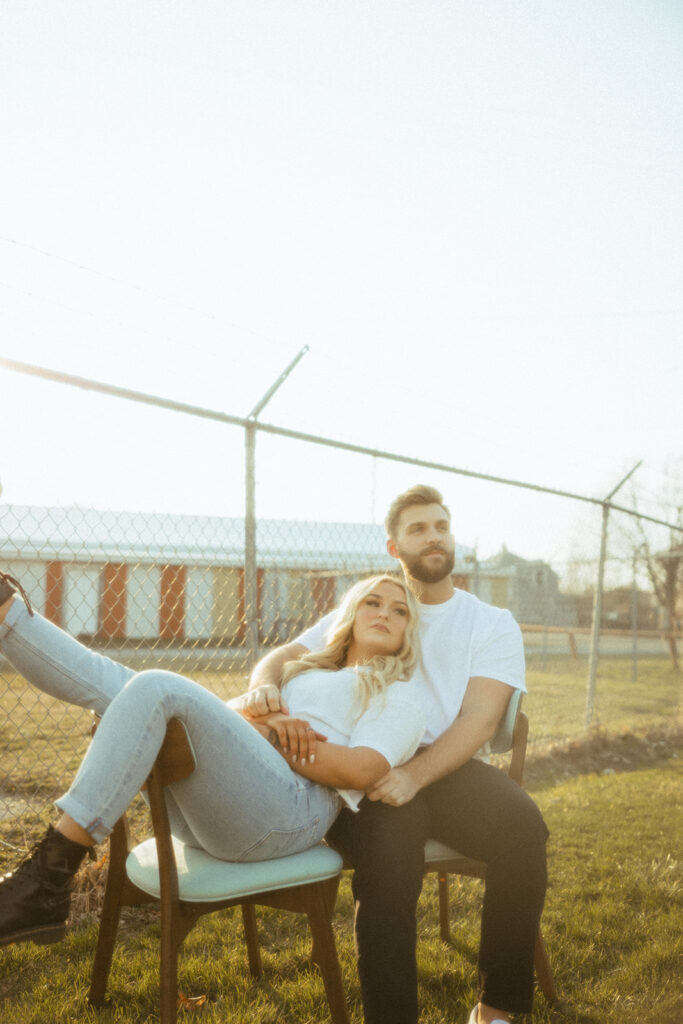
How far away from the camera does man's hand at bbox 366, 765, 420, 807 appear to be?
2.13m

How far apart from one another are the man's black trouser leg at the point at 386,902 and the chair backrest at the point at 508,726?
509 mm

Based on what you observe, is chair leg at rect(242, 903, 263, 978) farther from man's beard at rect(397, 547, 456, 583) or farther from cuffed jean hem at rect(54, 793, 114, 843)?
man's beard at rect(397, 547, 456, 583)

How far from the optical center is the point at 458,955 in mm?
2656

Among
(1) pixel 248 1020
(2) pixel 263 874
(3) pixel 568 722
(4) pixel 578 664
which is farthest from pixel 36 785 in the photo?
(4) pixel 578 664

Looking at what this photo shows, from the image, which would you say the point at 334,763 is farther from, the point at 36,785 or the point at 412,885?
the point at 36,785

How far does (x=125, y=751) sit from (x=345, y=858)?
2.77 feet

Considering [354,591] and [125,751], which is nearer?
[125,751]

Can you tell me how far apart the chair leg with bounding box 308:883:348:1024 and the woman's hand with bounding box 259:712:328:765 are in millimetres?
331

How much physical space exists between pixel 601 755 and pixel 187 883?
16.1 feet

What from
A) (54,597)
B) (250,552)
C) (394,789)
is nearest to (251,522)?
(250,552)

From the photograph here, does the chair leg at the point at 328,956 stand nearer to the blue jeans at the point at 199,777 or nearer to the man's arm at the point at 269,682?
the blue jeans at the point at 199,777

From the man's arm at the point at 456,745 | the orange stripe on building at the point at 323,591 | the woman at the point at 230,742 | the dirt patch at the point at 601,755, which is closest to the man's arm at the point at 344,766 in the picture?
the woman at the point at 230,742

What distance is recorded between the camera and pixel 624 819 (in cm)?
438

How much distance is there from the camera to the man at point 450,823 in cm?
196
